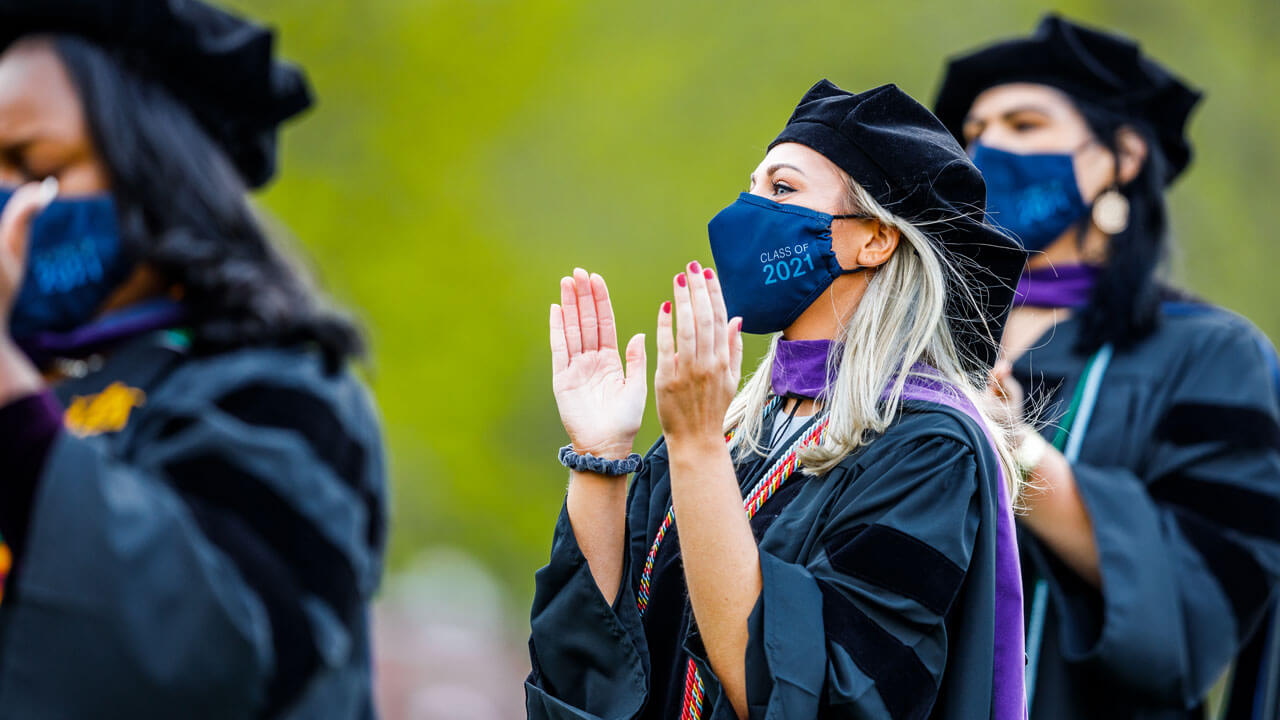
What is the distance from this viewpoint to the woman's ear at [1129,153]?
462 centimetres

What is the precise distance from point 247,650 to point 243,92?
1.20 meters

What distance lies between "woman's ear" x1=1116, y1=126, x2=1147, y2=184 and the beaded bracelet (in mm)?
2409

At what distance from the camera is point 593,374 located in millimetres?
3055

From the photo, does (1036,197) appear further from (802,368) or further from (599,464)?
(599,464)

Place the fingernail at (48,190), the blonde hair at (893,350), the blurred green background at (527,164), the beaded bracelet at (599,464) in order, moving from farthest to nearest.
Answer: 1. the blurred green background at (527,164)
2. the beaded bracelet at (599,464)
3. the blonde hair at (893,350)
4. the fingernail at (48,190)

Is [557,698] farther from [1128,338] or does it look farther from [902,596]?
[1128,338]

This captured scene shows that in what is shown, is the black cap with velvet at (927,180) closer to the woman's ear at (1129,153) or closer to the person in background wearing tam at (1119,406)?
the person in background wearing tam at (1119,406)

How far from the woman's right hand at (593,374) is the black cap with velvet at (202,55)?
70cm

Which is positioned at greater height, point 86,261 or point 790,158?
point 790,158

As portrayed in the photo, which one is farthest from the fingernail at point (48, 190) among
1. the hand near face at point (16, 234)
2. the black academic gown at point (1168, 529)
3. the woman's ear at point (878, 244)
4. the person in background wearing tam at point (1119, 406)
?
the black academic gown at point (1168, 529)

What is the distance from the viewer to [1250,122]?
11.2m

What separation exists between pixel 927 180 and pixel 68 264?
1680 millimetres

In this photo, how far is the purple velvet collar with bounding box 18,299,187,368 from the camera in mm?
2457

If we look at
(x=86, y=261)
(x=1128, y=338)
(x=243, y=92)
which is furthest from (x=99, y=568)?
(x=1128, y=338)
